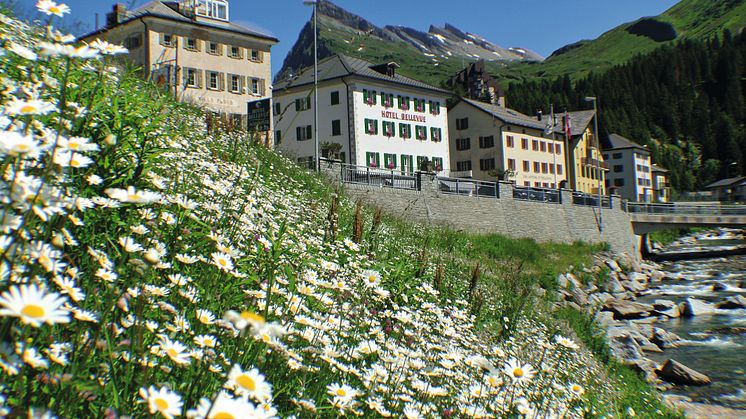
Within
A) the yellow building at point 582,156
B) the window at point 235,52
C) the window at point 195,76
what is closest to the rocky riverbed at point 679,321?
the window at point 195,76

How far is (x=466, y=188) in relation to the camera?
112 feet

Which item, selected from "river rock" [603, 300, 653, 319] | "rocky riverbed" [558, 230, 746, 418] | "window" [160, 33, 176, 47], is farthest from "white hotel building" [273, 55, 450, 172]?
"river rock" [603, 300, 653, 319]

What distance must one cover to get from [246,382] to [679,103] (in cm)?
17156

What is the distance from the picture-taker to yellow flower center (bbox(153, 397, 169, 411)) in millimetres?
1512

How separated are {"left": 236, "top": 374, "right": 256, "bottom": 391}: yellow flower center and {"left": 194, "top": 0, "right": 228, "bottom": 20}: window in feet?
155

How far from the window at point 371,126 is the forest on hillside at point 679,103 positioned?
85.5 meters

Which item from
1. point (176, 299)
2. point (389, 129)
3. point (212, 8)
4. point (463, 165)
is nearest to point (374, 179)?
point (389, 129)

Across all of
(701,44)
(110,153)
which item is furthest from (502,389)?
(701,44)

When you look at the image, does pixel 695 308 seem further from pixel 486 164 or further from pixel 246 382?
pixel 486 164

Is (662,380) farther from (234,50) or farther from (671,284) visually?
(234,50)

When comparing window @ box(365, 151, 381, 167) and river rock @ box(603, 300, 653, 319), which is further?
window @ box(365, 151, 381, 167)

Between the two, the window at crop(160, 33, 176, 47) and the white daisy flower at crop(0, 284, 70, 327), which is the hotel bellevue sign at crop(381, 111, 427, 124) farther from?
the white daisy flower at crop(0, 284, 70, 327)

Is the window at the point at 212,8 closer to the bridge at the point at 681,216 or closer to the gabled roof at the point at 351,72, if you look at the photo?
the gabled roof at the point at 351,72

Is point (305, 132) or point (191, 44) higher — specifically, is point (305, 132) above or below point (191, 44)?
below
